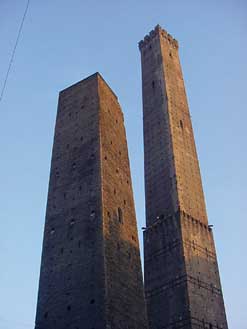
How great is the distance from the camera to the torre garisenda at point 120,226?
670 inches

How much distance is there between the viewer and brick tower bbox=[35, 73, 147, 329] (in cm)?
1658

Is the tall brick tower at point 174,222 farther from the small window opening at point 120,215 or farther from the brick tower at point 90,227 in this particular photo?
the small window opening at point 120,215

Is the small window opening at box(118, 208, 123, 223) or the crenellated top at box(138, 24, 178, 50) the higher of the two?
the crenellated top at box(138, 24, 178, 50)

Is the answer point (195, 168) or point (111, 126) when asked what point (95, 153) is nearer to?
point (111, 126)

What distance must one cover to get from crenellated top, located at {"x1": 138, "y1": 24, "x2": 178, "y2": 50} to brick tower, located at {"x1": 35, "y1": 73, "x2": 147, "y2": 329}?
17.0 metres

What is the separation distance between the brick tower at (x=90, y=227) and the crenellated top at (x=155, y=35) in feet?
55.9

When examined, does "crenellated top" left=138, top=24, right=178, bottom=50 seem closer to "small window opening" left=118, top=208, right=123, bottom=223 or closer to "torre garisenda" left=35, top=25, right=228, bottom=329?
"torre garisenda" left=35, top=25, right=228, bottom=329

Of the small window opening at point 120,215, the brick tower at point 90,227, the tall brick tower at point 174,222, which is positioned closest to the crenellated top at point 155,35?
the tall brick tower at point 174,222

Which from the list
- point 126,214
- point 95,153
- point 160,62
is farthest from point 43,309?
point 160,62

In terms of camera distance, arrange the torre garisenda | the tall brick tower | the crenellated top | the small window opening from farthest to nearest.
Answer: the crenellated top
the tall brick tower
the small window opening
the torre garisenda

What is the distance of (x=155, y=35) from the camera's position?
128 ft

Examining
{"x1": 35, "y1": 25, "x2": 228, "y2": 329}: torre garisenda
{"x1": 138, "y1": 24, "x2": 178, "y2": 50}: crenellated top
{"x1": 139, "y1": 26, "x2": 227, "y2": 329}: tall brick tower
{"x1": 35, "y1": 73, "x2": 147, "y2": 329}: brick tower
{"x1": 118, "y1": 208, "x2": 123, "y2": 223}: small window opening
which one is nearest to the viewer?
{"x1": 35, "y1": 73, "x2": 147, "y2": 329}: brick tower

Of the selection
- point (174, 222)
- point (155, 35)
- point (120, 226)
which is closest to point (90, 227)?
point (120, 226)

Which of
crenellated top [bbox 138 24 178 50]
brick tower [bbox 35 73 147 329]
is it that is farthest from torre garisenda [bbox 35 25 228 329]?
crenellated top [bbox 138 24 178 50]
